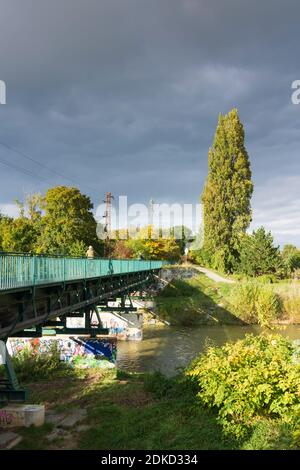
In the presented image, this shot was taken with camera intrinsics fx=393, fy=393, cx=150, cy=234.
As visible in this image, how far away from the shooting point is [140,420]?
34.9 ft

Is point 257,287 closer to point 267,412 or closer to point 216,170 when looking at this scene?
point 216,170

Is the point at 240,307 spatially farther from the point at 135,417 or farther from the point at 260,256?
the point at 135,417

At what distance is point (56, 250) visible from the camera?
A: 48688mm

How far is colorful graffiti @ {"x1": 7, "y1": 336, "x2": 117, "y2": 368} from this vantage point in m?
18.8

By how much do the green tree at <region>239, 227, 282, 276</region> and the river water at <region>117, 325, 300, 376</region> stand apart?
45.6 feet

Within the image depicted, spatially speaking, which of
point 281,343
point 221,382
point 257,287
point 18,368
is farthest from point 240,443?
point 257,287

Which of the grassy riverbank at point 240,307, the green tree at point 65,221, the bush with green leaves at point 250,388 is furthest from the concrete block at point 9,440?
the green tree at point 65,221

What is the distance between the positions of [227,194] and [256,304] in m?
20.6

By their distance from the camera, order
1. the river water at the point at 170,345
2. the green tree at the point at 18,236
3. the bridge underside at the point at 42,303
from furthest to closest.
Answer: the green tree at the point at 18,236, the river water at the point at 170,345, the bridge underside at the point at 42,303

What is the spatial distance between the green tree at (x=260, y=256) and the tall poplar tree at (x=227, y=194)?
2365mm

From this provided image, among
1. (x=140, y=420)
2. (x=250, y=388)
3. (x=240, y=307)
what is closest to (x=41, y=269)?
(x=140, y=420)

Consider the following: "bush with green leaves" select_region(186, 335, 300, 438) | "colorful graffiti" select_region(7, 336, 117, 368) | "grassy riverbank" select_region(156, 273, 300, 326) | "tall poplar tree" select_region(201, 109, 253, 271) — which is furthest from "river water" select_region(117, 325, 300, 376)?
"tall poplar tree" select_region(201, 109, 253, 271)

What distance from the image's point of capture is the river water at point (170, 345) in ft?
75.1

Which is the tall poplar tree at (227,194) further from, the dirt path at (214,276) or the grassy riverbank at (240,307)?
the grassy riverbank at (240,307)
